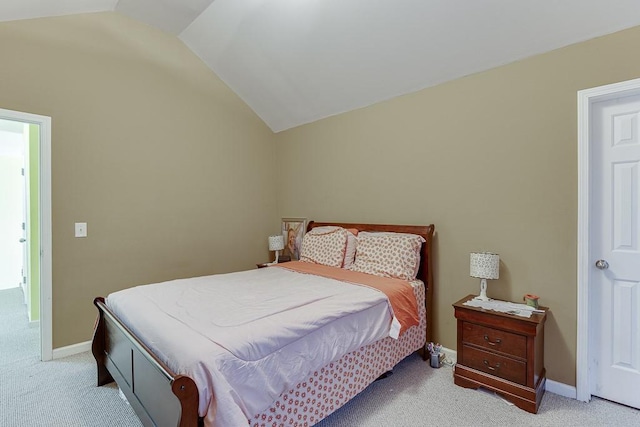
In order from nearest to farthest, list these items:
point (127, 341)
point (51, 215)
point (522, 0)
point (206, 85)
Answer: point (127, 341) → point (522, 0) → point (51, 215) → point (206, 85)

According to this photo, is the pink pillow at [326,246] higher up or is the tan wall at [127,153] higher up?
the tan wall at [127,153]

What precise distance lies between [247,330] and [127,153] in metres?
2.53

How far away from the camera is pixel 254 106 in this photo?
162 inches

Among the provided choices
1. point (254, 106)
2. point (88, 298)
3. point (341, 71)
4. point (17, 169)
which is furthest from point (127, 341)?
point (17, 169)

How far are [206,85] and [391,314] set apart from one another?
3301 mm

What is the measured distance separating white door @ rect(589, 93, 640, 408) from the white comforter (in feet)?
4.81

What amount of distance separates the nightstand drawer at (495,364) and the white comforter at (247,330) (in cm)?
65

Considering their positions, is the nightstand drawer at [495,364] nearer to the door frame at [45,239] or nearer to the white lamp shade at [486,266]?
the white lamp shade at [486,266]

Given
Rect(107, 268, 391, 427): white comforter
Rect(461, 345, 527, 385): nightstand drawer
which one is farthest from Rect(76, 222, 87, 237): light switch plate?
Rect(461, 345, 527, 385): nightstand drawer

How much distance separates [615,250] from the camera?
6.81 ft

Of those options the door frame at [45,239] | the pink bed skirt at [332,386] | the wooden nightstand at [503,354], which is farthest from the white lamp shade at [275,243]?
the wooden nightstand at [503,354]

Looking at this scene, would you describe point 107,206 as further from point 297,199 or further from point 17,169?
point 17,169

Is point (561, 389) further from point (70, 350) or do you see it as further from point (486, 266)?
point (70, 350)

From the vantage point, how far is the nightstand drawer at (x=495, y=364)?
2.03 metres
